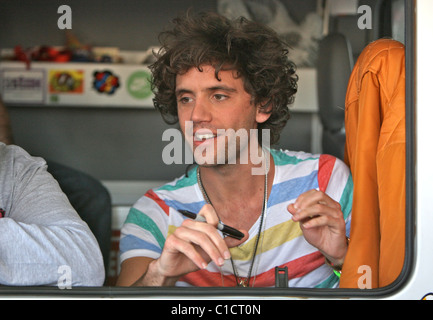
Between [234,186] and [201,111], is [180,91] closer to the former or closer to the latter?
[201,111]

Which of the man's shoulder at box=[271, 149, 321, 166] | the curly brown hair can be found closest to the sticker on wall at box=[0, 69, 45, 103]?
the curly brown hair

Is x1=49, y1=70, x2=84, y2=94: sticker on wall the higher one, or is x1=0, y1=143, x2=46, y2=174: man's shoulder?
x1=49, y1=70, x2=84, y2=94: sticker on wall

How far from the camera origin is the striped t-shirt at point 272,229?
6.48 feet

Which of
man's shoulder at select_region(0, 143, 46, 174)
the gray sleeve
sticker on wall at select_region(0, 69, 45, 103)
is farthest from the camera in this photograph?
sticker on wall at select_region(0, 69, 45, 103)

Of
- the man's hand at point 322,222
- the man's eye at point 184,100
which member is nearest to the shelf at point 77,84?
the man's eye at point 184,100

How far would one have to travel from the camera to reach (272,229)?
2.01 metres

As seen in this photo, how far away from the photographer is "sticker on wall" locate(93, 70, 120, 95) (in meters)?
3.73

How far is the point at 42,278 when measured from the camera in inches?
62.4

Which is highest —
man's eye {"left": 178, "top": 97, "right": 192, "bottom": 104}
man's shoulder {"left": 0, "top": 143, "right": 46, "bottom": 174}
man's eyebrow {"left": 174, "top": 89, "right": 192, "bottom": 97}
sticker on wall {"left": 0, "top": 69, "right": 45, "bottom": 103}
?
sticker on wall {"left": 0, "top": 69, "right": 45, "bottom": 103}

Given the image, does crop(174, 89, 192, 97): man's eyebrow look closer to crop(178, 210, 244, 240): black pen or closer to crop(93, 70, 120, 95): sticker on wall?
crop(178, 210, 244, 240): black pen

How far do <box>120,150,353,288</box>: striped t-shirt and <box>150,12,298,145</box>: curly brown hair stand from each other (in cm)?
25

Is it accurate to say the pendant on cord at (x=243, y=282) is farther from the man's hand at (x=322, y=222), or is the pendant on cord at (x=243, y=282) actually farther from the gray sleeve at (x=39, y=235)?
the gray sleeve at (x=39, y=235)

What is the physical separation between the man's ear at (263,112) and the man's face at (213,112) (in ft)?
0.15

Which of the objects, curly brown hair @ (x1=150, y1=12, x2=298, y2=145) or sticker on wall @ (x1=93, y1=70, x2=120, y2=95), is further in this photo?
sticker on wall @ (x1=93, y1=70, x2=120, y2=95)
